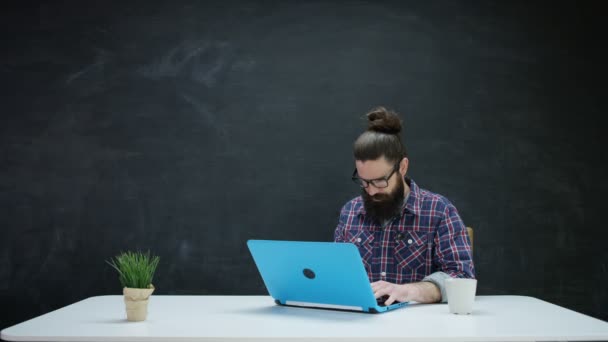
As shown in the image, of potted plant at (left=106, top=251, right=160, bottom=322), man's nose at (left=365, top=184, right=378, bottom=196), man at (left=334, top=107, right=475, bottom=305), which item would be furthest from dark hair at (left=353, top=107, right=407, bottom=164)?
potted plant at (left=106, top=251, right=160, bottom=322)

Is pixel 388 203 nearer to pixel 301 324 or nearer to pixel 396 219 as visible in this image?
pixel 396 219

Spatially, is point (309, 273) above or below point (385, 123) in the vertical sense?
below

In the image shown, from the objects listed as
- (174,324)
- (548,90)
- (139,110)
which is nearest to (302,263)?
(174,324)

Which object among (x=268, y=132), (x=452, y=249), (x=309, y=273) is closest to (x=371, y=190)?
(x=452, y=249)

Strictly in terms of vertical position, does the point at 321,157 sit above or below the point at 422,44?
below

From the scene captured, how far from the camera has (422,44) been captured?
319 centimetres

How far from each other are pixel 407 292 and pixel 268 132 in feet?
4.77

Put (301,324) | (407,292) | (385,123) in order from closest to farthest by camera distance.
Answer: (301,324)
(407,292)
(385,123)

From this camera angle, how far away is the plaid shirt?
235cm

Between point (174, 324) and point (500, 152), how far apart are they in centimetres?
209

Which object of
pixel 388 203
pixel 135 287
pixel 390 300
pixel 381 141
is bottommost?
pixel 390 300

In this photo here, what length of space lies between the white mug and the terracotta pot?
817 millimetres

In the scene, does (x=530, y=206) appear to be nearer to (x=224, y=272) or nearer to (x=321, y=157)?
(x=321, y=157)

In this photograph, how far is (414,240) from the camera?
2.43 meters
